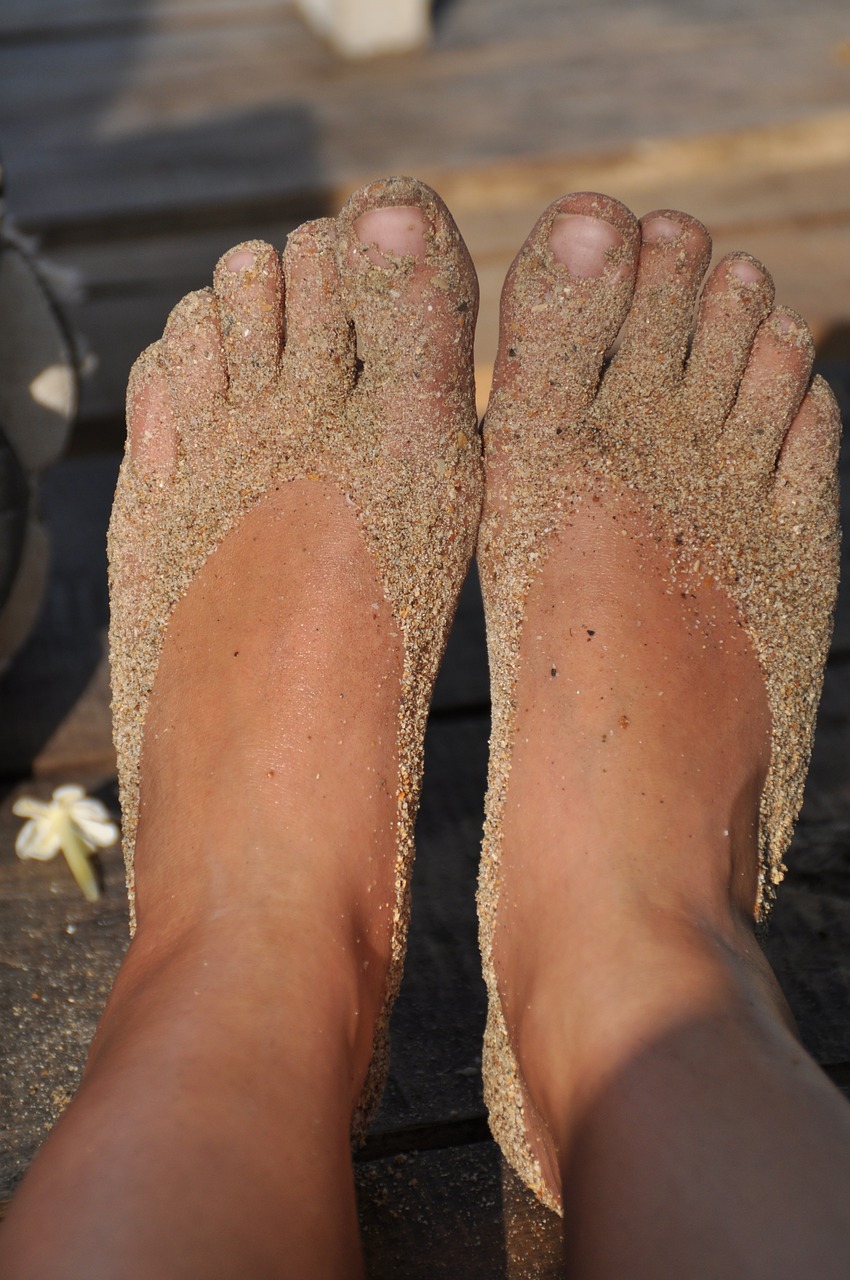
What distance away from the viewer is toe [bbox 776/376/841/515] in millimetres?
1176

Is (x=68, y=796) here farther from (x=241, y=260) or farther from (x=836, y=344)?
(x=836, y=344)

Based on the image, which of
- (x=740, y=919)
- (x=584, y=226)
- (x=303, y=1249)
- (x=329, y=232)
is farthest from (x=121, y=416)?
(x=303, y=1249)

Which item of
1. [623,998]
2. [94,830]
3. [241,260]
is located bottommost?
[94,830]

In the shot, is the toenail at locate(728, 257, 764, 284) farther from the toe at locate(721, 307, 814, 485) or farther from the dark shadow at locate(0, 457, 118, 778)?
the dark shadow at locate(0, 457, 118, 778)

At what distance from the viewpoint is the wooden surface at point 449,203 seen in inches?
38.4

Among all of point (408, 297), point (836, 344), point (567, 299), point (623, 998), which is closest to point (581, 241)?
point (567, 299)

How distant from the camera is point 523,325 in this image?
1.11 metres

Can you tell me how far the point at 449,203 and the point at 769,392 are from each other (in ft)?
3.89

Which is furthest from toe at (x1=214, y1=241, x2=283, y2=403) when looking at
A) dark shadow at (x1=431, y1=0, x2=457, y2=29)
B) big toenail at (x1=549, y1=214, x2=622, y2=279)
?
dark shadow at (x1=431, y1=0, x2=457, y2=29)

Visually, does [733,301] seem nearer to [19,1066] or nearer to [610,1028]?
[610,1028]

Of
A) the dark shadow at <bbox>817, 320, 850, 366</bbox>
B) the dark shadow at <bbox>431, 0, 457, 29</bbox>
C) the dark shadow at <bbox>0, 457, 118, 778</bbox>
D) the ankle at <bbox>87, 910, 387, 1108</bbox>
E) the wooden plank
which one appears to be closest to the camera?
the ankle at <bbox>87, 910, 387, 1108</bbox>

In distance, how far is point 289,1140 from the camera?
0.70 meters

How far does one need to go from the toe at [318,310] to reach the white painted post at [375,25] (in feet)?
6.06

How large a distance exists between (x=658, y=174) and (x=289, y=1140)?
6.79ft
